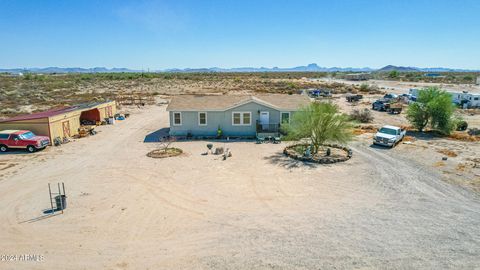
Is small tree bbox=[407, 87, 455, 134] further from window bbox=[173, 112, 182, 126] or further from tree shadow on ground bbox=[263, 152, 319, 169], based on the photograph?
window bbox=[173, 112, 182, 126]

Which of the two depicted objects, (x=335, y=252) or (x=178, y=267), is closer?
(x=178, y=267)

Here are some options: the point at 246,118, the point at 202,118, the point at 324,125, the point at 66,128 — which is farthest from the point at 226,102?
the point at 66,128

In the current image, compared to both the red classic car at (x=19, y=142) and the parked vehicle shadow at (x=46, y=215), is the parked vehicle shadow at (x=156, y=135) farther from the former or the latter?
the parked vehicle shadow at (x=46, y=215)

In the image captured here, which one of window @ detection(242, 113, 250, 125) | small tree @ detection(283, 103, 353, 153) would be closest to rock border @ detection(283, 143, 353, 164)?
small tree @ detection(283, 103, 353, 153)

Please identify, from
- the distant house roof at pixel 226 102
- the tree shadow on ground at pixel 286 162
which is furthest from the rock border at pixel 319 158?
the distant house roof at pixel 226 102

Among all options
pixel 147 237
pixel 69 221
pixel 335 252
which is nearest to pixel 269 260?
pixel 335 252

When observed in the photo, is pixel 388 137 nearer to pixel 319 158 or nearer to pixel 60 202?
pixel 319 158

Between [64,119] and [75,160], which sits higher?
[64,119]

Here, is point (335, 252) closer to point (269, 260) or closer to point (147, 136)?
point (269, 260)
